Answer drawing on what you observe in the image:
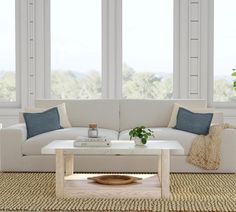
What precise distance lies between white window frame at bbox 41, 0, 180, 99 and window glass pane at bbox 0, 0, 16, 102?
503mm

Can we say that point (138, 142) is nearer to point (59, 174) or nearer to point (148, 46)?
point (59, 174)

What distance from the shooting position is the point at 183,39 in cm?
766

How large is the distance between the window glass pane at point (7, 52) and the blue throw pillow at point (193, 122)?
10.1 feet

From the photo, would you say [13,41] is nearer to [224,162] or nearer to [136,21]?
[136,21]

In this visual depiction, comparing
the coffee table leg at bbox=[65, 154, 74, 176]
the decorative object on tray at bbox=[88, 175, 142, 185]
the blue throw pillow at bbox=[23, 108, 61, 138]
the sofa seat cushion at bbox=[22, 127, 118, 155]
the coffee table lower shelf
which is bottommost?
the coffee table lower shelf

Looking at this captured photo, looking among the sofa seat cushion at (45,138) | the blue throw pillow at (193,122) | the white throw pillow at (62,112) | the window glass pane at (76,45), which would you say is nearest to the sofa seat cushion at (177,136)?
the blue throw pillow at (193,122)

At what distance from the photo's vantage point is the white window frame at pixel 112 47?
7738 mm

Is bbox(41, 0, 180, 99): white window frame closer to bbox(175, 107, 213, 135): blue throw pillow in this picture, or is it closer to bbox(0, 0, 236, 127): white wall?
bbox(0, 0, 236, 127): white wall

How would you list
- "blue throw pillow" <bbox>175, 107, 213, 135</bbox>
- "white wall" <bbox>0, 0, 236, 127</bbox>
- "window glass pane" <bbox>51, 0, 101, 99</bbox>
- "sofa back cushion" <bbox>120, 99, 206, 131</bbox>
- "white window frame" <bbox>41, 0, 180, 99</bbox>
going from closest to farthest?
"blue throw pillow" <bbox>175, 107, 213, 135</bbox>
"sofa back cushion" <bbox>120, 99, 206, 131</bbox>
"white wall" <bbox>0, 0, 236, 127</bbox>
"white window frame" <bbox>41, 0, 180, 99</bbox>
"window glass pane" <bbox>51, 0, 101, 99</bbox>

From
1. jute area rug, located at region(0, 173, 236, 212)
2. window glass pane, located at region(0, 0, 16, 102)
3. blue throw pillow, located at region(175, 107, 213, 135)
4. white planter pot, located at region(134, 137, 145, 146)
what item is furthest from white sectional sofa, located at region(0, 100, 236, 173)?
window glass pane, located at region(0, 0, 16, 102)

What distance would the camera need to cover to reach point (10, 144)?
17.8 feet

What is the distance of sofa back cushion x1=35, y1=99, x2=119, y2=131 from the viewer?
6141 millimetres

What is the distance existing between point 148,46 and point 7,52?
2095 millimetres

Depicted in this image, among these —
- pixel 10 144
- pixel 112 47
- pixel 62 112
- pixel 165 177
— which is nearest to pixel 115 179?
pixel 165 177
